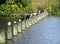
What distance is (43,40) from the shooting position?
2762 cm

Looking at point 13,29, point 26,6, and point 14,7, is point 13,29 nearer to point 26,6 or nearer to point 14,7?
point 14,7

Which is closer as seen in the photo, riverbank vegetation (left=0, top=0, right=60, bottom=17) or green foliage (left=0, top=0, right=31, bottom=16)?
green foliage (left=0, top=0, right=31, bottom=16)

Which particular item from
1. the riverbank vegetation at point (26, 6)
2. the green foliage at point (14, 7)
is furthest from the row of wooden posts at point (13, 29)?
the riverbank vegetation at point (26, 6)

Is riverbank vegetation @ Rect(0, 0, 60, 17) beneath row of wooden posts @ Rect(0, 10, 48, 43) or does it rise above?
beneath

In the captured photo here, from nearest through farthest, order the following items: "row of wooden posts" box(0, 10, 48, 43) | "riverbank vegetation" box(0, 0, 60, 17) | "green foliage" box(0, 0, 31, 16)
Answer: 1. "row of wooden posts" box(0, 10, 48, 43)
2. "green foliage" box(0, 0, 31, 16)
3. "riverbank vegetation" box(0, 0, 60, 17)

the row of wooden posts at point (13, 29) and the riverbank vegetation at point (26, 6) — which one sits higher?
the row of wooden posts at point (13, 29)

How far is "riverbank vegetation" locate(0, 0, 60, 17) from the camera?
58688 millimetres

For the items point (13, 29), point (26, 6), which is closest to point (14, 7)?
point (26, 6)

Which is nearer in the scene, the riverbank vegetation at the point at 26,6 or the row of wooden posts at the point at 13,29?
the row of wooden posts at the point at 13,29

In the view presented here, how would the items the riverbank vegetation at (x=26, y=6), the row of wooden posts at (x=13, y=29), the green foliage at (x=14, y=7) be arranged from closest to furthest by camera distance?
the row of wooden posts at (x=13, y=29) < the green foliage at (x=14, y=7) < the riverbank vegetation at (x=26, y=6)

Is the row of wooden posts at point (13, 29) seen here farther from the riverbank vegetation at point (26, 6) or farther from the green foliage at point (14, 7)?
the riverbank vegetation at point (26, 6)

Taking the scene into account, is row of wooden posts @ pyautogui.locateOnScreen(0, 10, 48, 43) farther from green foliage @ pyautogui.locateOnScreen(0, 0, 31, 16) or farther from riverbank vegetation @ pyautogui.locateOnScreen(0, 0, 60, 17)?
riverbank vegetation @ pyautogui.locateOnScreen(0, 0, 60, 17)

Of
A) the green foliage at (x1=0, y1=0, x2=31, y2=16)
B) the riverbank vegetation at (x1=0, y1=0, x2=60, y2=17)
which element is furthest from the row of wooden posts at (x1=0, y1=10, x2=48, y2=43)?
the riverbank vegetation at (x1=0, y1=0, x2=60, y2=17)

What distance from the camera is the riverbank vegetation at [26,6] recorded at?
193 ft
